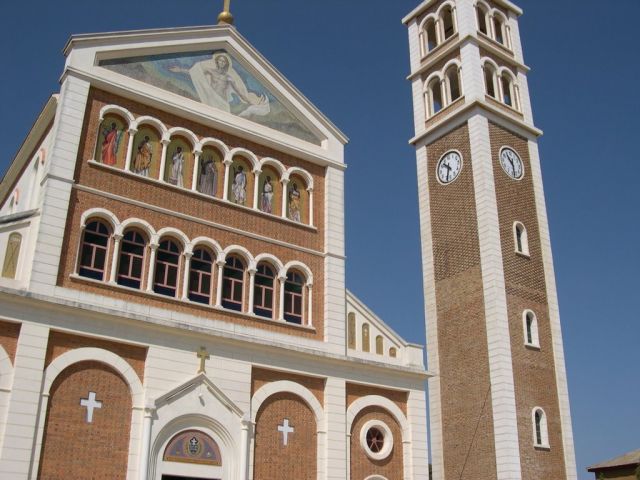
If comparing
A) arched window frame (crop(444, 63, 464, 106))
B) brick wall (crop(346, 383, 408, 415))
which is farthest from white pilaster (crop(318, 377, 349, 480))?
arched window frame (crop(444, 63, 464, 106))

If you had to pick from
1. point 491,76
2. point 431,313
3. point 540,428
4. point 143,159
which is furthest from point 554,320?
point 143,159

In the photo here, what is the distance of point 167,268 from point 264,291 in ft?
10.1

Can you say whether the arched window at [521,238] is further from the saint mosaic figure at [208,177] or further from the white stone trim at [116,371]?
the white stone trim at [116,371]

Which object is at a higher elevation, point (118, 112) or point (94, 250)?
point (118, 112)

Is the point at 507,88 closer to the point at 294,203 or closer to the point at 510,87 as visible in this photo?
the point at 510,87

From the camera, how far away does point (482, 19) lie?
3525cm

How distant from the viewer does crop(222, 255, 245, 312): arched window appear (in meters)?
20.6

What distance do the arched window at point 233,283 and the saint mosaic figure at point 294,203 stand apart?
106 inches

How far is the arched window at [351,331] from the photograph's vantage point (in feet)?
73.8

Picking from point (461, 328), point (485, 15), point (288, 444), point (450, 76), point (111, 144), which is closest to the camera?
point (288, 444)

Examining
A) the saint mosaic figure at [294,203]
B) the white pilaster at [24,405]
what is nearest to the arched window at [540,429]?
the saint mosaic figure at [294,203]

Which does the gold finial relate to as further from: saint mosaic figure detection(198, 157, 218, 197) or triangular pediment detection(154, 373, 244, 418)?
triangular pediment detection(154, 373, 244, 418)

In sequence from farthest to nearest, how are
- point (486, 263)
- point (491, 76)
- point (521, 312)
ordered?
Result: point (491, 76) → point (486, 263) → point (521, 312)

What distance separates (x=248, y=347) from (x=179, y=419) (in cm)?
274
